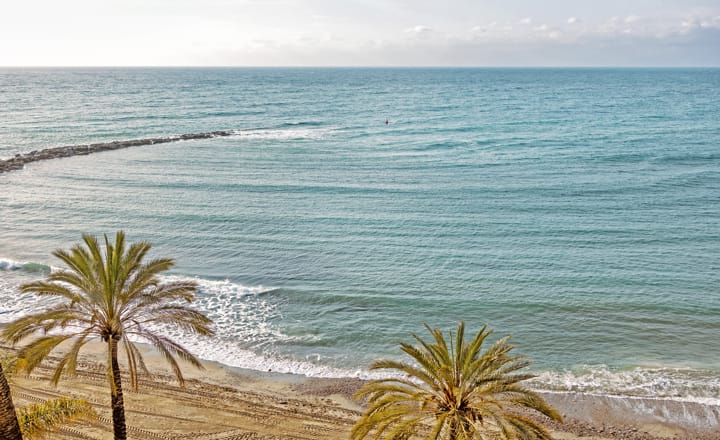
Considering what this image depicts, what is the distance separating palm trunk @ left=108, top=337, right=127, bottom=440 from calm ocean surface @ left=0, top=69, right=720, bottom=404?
7828mm

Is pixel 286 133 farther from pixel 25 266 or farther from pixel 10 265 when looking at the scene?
pixel 10 265

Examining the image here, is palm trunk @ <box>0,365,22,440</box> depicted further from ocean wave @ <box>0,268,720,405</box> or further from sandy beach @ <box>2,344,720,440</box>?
ocean wave @ <box>0,268,720,405</box>

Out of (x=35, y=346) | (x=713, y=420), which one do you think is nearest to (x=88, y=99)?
(x=35, y=346)

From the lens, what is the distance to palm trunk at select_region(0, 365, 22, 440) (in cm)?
1199

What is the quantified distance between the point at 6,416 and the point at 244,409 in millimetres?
10126

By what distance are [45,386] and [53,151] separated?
173ft

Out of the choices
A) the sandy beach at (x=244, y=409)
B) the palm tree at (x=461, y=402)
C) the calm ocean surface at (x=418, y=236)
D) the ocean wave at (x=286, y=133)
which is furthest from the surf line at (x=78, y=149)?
the palm tree at (x=461, y=402)

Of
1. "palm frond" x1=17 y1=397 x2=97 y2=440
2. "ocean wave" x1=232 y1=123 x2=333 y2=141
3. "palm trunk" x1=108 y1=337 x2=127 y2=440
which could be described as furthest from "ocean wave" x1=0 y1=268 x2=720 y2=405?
"ocean wave" x1=232 y1=123 x2=333 y2=141

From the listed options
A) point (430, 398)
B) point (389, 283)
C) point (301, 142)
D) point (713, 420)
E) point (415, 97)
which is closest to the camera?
point (430, 398)

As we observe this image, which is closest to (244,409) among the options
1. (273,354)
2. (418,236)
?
(273,354)

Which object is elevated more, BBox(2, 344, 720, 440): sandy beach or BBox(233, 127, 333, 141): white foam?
BBox(233, 127, 333, 141): white foam

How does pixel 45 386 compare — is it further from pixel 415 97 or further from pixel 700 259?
pixel 415 97

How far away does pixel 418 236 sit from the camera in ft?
129

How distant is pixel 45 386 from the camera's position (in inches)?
872
